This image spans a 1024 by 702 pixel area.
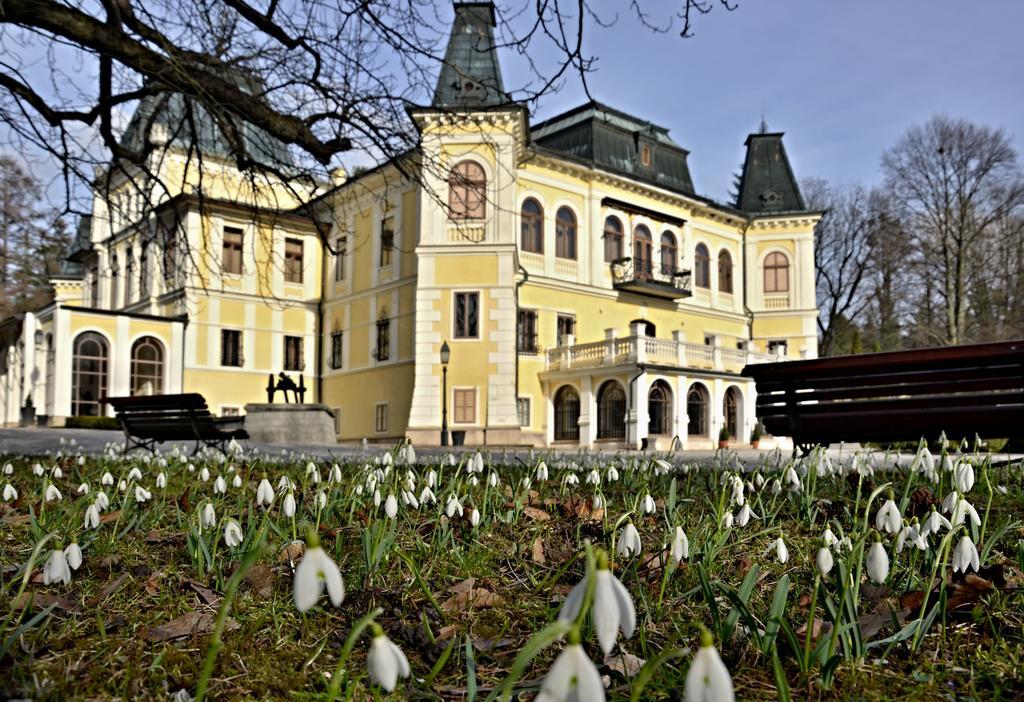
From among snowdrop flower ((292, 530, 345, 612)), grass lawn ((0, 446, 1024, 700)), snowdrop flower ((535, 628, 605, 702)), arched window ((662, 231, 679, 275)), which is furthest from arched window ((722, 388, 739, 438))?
snowdrop flower ((535, 628, 605, 702))

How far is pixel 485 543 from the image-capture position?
11.3 ft

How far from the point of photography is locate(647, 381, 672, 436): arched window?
A: 29.2 metres

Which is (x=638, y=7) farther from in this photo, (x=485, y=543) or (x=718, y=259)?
(x=718, y=259)

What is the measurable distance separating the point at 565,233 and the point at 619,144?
6.10 metres

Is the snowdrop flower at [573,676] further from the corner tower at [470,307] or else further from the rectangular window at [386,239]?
the rectangular window at [386,239]

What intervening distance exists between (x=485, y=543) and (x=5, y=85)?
670 cm

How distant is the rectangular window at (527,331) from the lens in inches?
1216

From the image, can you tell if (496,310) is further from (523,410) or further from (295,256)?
(295,256)

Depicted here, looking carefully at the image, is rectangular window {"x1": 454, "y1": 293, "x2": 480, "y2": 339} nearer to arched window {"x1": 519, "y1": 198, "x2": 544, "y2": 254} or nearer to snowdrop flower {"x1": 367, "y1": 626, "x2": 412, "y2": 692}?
arched window {"x1": 519, "y1": 198, "x2": 544, "y2": 254}

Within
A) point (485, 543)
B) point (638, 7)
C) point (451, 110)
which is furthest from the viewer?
point (451, 110)

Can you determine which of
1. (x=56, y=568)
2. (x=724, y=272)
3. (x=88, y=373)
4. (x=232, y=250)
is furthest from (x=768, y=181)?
(x=56, y=568)

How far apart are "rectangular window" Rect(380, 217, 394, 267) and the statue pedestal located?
1128 cm

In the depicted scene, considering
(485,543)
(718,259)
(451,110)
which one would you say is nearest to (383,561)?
(485,543)

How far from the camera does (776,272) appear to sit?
4006 cm
